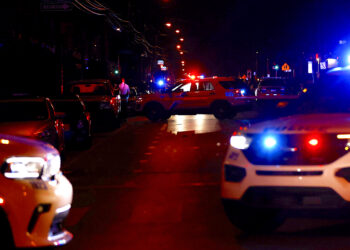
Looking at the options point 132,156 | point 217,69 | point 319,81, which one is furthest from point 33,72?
point 217,69

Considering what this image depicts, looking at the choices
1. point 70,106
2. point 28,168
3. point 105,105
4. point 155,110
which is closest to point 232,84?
point 155,110

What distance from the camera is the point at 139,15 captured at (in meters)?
90.8

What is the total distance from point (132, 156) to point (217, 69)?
14035 centimetres

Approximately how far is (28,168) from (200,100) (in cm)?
2264

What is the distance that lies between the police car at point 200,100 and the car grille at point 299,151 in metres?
21.2

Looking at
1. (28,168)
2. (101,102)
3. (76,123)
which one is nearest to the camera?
(28,168)

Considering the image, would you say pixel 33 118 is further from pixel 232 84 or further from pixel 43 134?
pixel 232 84

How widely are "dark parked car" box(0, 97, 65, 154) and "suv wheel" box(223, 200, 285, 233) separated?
5912 millimetres

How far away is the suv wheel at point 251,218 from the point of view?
6820mm

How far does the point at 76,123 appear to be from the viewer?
1662 cm

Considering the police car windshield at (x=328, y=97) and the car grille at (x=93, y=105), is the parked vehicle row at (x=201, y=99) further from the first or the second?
the police car windshield at (x=328, y=97)

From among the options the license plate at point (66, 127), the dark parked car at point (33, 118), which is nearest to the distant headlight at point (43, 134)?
the dark parked car at point (33, 118)

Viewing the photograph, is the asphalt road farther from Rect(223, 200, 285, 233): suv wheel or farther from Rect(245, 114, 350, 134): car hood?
Rect(245, 114, 350, 134): car hood

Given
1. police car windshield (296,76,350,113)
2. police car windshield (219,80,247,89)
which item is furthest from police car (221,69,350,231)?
police car windshield (219,80,247,89)
